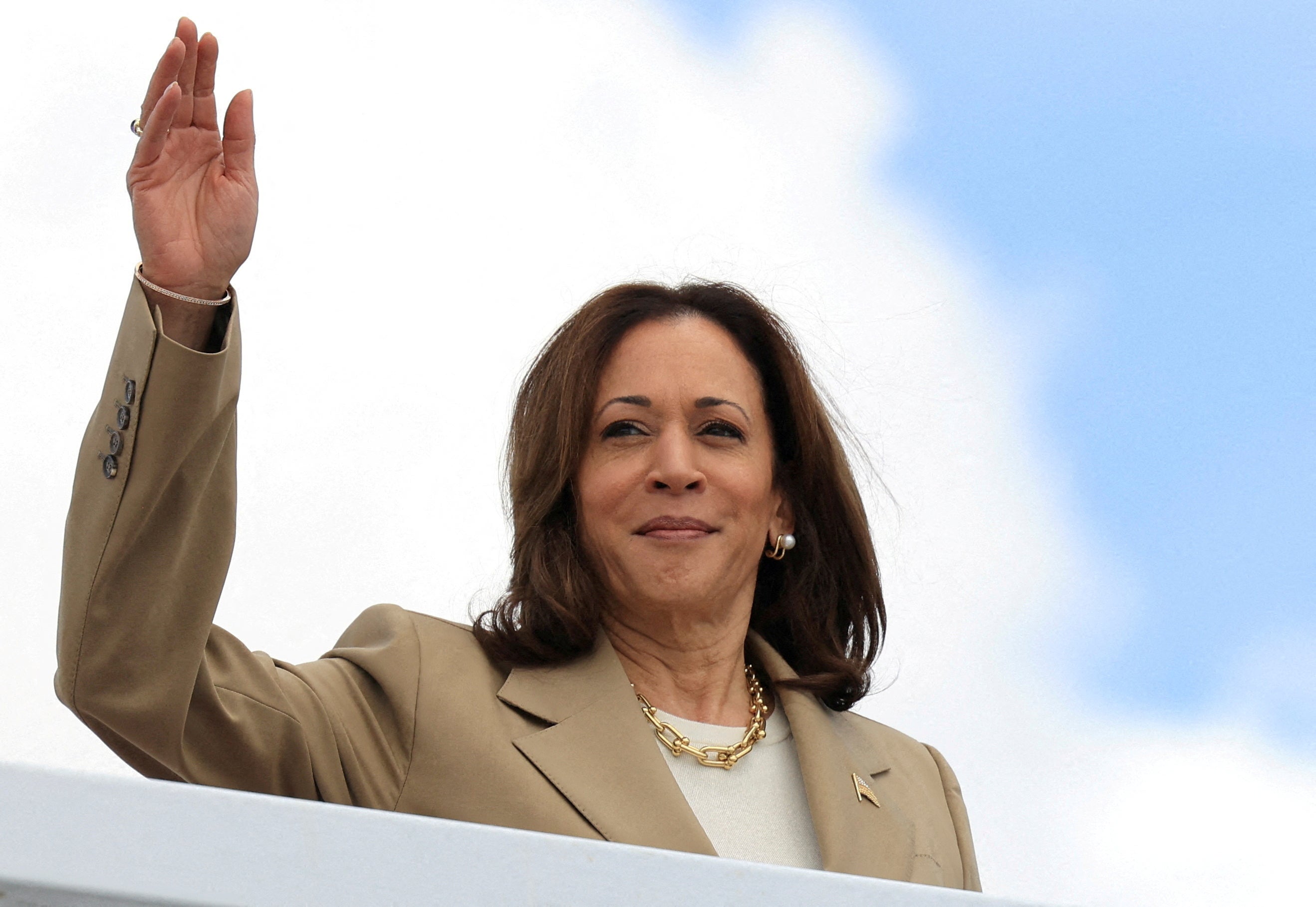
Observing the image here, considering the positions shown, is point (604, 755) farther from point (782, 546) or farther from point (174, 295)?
point (174, 295)

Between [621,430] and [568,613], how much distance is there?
1.30 ft

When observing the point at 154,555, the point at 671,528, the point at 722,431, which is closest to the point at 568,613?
the point at 671,528

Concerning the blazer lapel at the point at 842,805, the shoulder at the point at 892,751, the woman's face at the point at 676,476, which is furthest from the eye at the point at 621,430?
the shoulder at the point at 892,751

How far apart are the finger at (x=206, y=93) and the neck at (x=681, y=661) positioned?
1260mm

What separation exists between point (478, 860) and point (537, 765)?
4.27ft

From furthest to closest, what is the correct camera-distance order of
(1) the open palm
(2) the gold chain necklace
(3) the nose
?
(3) the nose
(2) the gold chain necklace
(1) the open palm

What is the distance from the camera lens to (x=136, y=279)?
199cm

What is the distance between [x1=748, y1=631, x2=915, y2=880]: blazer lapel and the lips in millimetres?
404

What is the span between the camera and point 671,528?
2.91 meters

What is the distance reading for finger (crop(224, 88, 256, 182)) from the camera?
7.23ft

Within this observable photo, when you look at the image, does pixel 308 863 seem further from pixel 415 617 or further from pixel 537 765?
pixel 415 617

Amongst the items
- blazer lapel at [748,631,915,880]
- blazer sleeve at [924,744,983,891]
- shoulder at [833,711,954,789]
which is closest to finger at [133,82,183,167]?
blazer lapel at [748,631,915,880]

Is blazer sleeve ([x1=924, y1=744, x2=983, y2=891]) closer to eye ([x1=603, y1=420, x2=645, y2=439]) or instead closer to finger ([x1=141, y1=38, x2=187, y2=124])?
eye ([x1=603, y1=420, x2=645, y2=439])

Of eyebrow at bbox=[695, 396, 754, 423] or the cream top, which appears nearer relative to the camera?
the cream top
